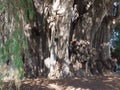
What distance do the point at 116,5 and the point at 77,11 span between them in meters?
1.82

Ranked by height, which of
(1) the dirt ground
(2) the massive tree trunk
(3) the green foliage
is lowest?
(1) the dirt ground

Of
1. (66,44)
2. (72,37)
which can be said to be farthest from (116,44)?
(66,44)

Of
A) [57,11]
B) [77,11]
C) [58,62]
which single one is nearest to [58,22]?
[57,11]

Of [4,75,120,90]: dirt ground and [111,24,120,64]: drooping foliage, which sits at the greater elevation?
[111,24,120,64]: drooping foliage

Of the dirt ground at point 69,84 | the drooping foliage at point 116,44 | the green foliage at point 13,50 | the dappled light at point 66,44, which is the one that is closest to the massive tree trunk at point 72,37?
the dappled light at point 66,44

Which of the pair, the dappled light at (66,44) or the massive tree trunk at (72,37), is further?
the massive tree trunk at (72,37)

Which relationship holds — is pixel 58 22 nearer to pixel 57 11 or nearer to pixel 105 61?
pixel 57 11

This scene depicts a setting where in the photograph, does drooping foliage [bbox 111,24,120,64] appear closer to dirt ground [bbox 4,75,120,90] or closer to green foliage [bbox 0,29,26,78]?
dirt ground [bbox 4,75,120,90]

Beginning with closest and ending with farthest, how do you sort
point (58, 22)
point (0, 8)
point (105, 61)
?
point (0, 8) → point (58, 22) → point (105, 61)

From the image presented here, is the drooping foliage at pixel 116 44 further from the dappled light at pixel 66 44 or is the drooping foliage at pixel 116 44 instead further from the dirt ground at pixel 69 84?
the dirt ground at pixel 69 84

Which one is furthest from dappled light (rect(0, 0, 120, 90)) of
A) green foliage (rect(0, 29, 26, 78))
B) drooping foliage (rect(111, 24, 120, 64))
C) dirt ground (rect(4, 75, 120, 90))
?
drooping foliage (rect(111, 24, 120, 64))

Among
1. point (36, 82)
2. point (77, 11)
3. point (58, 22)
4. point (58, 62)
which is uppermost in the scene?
point (77, 11)

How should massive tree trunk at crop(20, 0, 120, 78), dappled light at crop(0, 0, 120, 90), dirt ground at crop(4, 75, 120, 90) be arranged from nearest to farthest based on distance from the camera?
dirt ground at crop(4, 75, 120, 90), dappled light at crop(0, 0, 120, 90), massive tree trunk at crop(20, 0, 120, 78)

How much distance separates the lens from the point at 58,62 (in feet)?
23.3
